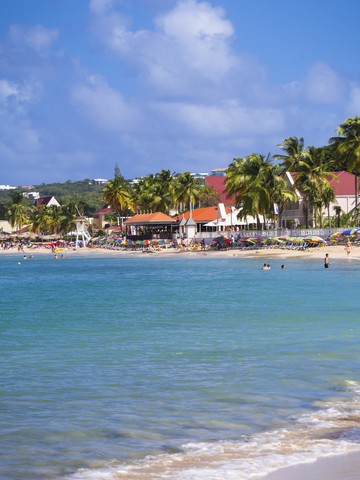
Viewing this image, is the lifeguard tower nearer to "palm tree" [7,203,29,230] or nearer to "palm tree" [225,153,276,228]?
"palm tree" [7,203,29,230]

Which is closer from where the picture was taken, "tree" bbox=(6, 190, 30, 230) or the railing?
the railing

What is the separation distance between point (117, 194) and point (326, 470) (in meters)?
93.0

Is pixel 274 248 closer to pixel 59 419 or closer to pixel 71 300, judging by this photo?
A: pixel 71 300

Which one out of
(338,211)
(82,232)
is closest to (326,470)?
(338,211)

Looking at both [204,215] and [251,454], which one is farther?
[204,215]

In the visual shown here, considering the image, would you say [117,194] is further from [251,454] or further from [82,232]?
[251,454]

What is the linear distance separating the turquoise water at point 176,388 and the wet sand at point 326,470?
0.24 metres

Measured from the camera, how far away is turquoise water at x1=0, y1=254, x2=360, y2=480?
8.54 meters

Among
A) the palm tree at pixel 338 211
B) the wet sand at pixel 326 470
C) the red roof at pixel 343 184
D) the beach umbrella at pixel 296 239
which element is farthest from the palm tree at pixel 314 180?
the wet sand at pixel 326 470

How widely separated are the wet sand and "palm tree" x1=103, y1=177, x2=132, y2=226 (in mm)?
92110

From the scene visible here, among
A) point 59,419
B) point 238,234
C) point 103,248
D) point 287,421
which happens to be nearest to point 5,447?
point 59,419

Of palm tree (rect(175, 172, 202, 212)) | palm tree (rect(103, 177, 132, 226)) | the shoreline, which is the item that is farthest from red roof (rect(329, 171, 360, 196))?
palm tree (rect(103, 177, 132, 226))

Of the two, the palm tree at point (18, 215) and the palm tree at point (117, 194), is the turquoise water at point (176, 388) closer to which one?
the palm tree at point (117, 194)

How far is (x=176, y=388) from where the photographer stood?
12.1 metres
